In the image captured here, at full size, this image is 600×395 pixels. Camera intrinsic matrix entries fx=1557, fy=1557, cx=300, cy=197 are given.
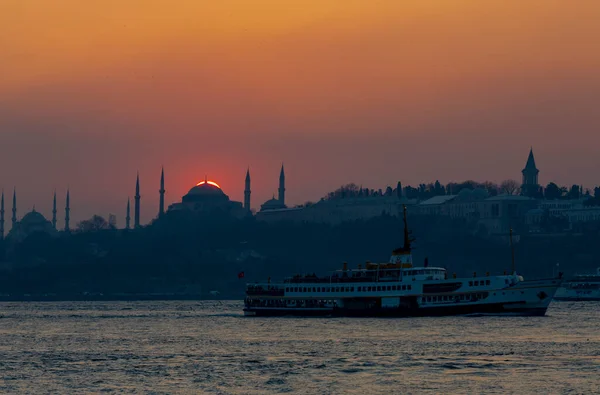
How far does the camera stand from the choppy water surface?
229 feet

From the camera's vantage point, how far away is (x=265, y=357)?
272 ft

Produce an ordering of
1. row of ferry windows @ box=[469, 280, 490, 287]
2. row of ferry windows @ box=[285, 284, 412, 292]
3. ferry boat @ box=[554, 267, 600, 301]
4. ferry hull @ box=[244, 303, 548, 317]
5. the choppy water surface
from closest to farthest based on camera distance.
A: 1. the choppy water surface
2. row of ferry windows @ box=[469, 280, 490, 287]
3. ferry hull @ box=[244, 303, 548, 317]
4. row of ferry windows @ box=[285, 284, 412, 292]
5. ferry boat @ box=[554, 267, 600, 301]

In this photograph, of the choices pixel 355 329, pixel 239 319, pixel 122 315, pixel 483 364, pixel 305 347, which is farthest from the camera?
pixel 122 315

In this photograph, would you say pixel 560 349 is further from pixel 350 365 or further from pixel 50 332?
pixel 50 332

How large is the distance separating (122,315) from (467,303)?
38253 mm

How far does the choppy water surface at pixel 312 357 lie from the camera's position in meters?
69.8

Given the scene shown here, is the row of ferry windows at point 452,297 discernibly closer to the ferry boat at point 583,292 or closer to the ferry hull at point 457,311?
the ferry hull at point 457,311

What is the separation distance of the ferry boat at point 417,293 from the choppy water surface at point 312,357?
7.50 ft

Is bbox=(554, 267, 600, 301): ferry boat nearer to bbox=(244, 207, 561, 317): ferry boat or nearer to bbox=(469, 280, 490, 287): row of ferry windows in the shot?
bbox=(244, 207, 561, 317): ferry boat

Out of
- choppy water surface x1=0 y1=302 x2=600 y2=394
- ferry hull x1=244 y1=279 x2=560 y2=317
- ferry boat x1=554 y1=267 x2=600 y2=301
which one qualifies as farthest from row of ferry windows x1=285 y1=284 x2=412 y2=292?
ferry boat x1=554 y1=267 x2=600 y2=301

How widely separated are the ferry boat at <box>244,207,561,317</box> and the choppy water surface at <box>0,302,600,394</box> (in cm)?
229

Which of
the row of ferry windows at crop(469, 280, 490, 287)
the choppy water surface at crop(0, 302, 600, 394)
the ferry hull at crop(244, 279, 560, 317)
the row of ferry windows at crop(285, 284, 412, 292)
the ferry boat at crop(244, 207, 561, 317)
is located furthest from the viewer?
the row of ferry windows at crop(285, 284, 412, 292)

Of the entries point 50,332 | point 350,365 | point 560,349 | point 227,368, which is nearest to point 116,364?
point 227,368

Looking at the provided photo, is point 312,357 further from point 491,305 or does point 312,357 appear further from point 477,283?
point 491,305
